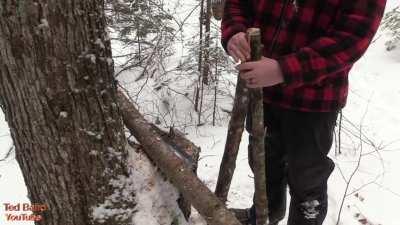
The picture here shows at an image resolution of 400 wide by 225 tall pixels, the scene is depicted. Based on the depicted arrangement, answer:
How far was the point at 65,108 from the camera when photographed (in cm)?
156

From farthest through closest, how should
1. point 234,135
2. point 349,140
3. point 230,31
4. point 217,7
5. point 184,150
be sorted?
point 217,7, point 349,140, point 184,150, point 234,135, point 230,31

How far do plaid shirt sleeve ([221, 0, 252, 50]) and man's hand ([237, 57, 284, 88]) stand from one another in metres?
0.40

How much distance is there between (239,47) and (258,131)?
41 centimetres

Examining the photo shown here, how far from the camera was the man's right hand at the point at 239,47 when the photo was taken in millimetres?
1733

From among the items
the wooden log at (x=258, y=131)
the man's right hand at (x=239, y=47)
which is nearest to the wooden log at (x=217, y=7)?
the man's right hand at (x=239, y=47)

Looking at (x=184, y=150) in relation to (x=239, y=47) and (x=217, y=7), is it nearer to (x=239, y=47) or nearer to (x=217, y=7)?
(x=239, y=47)

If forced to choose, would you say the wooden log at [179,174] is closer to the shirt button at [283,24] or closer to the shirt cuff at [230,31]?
the shirt cuff at [230,31]

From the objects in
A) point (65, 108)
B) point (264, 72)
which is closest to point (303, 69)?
point (264, 72)

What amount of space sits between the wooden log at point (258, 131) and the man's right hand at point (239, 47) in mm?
95

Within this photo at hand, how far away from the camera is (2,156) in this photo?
14.0 ft

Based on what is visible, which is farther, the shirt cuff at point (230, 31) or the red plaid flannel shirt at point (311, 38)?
the shirt cuff at point (230, 31)

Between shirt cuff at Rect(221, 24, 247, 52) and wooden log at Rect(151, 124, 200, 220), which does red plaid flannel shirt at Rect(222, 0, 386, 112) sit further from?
wooden log at Rect(151, 124, 200, 220)

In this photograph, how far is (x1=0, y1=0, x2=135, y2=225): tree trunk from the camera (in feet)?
4.53

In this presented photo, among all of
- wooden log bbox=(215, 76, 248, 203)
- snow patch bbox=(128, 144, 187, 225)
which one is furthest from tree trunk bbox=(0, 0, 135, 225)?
wooden log bbox=(215, 76, 248, 203)
